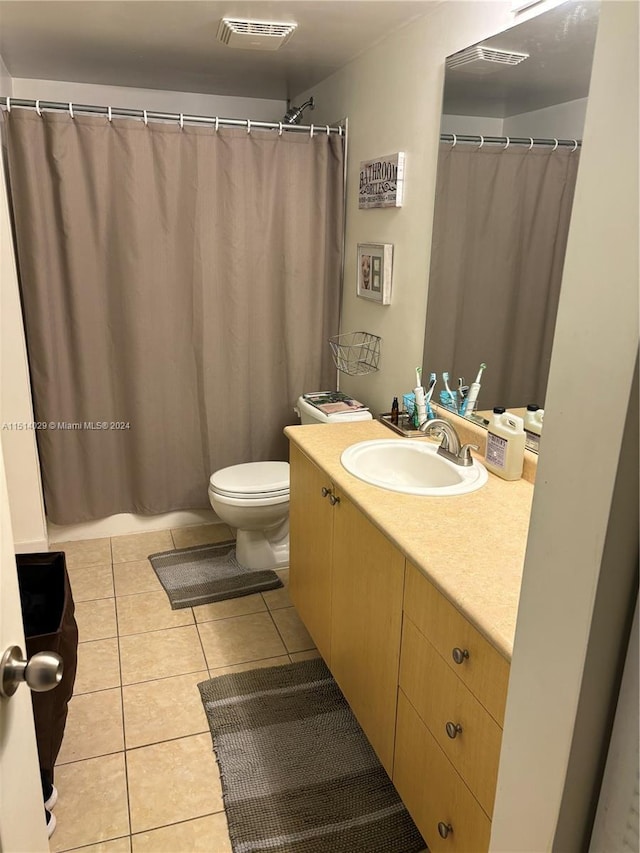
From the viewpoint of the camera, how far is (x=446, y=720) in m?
1.32

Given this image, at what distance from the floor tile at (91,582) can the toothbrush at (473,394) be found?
68.6 inches

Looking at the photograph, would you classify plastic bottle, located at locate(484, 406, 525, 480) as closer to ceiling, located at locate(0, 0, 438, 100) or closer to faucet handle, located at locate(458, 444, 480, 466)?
faucet handle, located at locate(458, 444, 480, 466)

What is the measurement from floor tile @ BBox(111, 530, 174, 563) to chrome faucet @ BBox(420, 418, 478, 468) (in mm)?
1704

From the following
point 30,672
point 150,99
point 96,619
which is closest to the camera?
point 30,672

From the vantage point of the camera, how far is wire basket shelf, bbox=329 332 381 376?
2854mm

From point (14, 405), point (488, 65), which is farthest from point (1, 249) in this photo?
point (488, 65)

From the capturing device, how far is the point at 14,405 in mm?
2777

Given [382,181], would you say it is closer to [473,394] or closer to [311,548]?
[473,394]

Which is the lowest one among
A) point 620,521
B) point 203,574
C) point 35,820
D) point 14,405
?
point 203,574

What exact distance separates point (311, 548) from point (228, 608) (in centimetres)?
71

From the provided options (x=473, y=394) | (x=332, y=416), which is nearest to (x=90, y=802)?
(x=332, y=416)

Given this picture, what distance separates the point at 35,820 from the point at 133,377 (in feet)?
7.25

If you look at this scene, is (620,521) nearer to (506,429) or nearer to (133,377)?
(506,429)

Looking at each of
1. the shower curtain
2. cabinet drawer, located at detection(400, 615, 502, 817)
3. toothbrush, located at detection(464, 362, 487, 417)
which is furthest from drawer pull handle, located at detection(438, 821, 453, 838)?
the shower curtain
